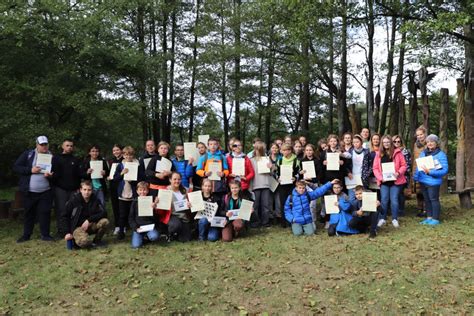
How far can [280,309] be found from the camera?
4371 mm

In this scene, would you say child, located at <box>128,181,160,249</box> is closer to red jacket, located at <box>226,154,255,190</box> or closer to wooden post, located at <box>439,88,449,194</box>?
red jacket, located at <box>226,154,255,190</box>

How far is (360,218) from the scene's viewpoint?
6871mm

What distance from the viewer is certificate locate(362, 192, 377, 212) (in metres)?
6.49

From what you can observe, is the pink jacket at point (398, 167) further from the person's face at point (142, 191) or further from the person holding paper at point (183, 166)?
the person's face at point (142, 191)

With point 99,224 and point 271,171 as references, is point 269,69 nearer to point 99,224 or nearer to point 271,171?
point 271,171

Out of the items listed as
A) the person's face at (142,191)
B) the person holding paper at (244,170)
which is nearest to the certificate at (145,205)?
the person's face at (142,191)

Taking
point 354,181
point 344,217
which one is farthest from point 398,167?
point 344,217

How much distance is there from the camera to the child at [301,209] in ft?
23.5

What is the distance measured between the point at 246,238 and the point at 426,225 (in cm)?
358

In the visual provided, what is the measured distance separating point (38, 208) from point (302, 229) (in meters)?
5.00

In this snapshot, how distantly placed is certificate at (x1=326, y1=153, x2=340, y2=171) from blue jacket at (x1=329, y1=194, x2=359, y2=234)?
2.19 ft


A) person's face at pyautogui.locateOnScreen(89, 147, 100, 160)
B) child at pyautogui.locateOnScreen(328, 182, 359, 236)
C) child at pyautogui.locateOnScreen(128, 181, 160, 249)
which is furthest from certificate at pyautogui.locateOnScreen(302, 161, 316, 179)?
person's face at pyautogui.locateOnScreen(89, 147, 100, 160)

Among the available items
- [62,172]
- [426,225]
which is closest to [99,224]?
[62,172]

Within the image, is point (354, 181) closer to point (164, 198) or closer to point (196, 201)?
point (196, 201)
